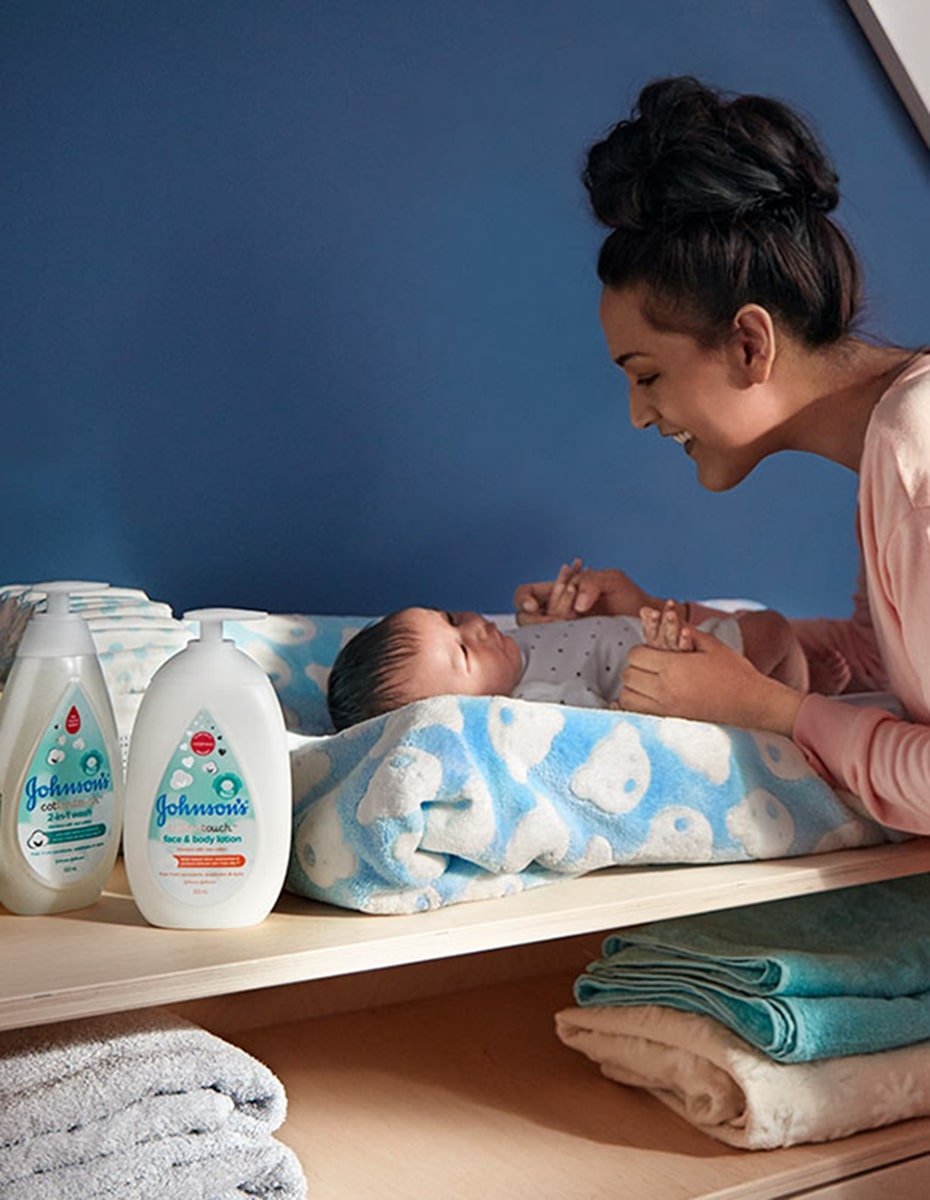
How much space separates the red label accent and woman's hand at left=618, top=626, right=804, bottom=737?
49 cm

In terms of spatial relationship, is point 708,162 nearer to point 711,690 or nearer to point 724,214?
point 724,214

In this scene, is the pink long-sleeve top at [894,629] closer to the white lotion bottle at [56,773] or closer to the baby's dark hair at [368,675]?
the baby's dark hair at [368,675]

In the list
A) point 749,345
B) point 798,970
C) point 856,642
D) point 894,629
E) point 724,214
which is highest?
point 724,214

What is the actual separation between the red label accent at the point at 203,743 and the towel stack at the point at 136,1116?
204mm

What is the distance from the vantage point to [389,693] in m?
1.54

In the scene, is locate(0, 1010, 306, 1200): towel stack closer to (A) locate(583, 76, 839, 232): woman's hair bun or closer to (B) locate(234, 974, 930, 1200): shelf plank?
(B) locate(234, 974, 930, 1200): shelf plank

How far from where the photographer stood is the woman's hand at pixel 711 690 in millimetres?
1336

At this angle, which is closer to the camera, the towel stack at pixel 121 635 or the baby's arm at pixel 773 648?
the towel stack at pixel 121 635

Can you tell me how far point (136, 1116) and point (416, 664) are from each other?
0.66 meters

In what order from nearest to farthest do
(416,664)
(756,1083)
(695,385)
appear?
(756,1083), (695,385), (416,664)

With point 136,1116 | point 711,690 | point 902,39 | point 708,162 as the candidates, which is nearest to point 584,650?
point 711,690

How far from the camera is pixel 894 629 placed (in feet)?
4.28

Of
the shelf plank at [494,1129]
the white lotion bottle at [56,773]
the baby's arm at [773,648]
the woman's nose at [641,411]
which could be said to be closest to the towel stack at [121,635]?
the white lotion bottle at [56,773]

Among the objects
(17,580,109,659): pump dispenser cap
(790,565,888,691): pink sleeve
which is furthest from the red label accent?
(790,565,888,691): pink sleeve
